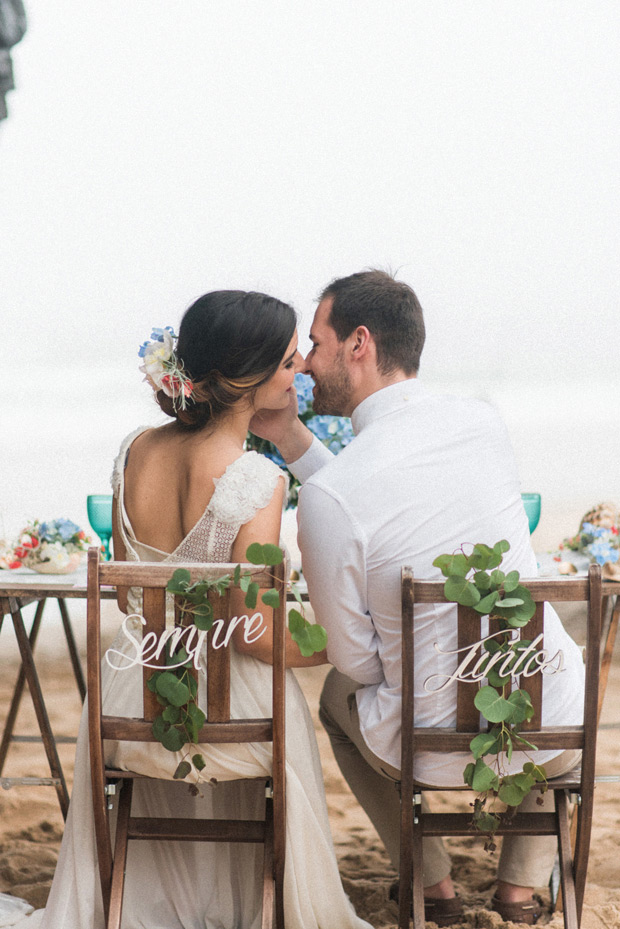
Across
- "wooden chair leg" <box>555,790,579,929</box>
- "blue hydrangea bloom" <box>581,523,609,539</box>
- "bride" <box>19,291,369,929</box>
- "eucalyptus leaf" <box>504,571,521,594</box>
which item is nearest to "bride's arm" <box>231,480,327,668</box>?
"bride" <box>19,291,369,929</box>

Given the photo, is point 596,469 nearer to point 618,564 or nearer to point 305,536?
point 618,564

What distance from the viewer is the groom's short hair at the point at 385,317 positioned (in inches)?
79.6

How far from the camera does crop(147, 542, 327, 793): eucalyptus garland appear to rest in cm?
158

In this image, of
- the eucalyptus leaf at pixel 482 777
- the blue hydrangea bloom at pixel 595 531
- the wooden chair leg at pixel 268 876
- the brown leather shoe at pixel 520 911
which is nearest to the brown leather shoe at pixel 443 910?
the brown leather shoe at pixel 520 911

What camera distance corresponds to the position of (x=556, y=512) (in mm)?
7258

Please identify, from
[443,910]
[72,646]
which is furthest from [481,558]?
[72,646]

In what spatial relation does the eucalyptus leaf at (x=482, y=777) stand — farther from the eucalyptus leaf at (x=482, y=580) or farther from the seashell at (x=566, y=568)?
the seashell at (x=566, y=568)

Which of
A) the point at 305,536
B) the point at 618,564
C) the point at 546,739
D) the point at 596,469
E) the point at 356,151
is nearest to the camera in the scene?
the point at 546,739

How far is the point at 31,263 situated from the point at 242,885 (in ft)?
19.9

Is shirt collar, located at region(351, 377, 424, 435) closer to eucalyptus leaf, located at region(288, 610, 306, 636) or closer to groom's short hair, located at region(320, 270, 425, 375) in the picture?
groom's short hair, located at region(320, 270, 425, 375)

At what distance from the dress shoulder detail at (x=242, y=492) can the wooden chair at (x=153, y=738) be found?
21 cm

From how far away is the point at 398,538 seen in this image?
69.6 inches

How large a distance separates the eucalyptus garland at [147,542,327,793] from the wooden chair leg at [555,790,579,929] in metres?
0.63

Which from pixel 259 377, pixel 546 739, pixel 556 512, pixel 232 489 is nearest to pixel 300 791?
pixel 546 739
